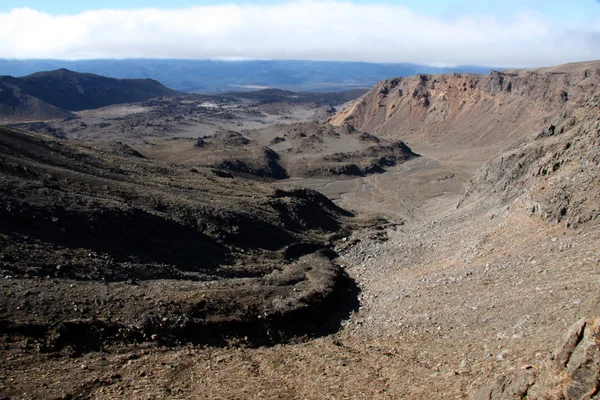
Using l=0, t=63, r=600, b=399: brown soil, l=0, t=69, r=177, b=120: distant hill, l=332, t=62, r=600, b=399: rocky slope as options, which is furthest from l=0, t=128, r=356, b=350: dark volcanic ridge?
l=0, t=69, r=177, b=120: distant hill

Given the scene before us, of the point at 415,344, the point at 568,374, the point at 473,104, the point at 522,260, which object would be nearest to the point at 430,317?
the point at 415,344

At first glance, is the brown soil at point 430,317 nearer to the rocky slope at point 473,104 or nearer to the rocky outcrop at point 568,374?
the rocky outcrop at point 568,374

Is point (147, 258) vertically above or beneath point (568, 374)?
beneath

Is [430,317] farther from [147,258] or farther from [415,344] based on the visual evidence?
[147,258]

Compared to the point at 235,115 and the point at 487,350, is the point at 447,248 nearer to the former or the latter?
the point at 487,350

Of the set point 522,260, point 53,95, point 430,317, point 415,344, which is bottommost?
point 415,344

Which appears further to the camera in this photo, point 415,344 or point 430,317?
point 430,317

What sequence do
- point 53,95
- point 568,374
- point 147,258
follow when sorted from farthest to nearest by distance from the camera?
point 53,95 < point 147,258 < point 568,374
